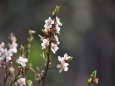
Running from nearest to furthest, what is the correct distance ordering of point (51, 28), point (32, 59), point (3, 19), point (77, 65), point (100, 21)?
point (51, 28)
point (32, 59)
point (3, 19)
point (77, 65)
point (100, 21)

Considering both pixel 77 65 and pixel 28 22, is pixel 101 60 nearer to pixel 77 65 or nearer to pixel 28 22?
pixel 77 65

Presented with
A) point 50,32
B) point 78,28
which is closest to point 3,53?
point 50,32

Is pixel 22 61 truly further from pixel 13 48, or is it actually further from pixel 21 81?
pixel 13 48

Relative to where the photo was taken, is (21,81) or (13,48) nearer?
(21,81)

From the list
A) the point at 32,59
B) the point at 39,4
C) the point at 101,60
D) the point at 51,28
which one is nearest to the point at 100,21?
the point at 101,60

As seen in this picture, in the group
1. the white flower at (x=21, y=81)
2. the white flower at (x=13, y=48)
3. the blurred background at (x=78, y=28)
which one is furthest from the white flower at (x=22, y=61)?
the blurred background at (x=78, y=28)

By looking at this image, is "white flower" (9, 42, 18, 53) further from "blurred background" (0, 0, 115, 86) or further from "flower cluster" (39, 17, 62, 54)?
"blurred background" (0, 0, 115, 86)

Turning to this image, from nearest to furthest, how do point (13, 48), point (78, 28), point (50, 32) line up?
point (50, 32), point (13, 48), point (78, 28)

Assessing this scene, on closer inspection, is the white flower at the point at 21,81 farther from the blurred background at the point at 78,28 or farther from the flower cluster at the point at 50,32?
the blurred background at the point at 78,28
